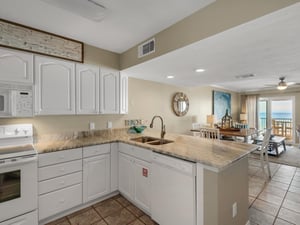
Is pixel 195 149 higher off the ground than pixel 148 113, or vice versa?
pixel 148 113

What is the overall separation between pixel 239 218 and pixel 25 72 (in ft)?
10.2

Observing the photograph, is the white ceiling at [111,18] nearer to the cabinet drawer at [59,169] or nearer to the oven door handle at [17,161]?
the oven door handle at [17,161]

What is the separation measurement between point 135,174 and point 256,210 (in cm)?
178

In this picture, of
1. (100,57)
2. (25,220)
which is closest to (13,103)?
(25,220)

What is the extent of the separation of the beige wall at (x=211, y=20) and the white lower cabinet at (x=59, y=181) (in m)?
1.90

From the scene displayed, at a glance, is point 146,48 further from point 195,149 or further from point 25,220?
point 25,220

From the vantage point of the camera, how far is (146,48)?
2.38 meters

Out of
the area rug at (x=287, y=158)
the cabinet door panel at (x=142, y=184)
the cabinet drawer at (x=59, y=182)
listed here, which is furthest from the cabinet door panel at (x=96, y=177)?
the area rug at (x=287, y=158)

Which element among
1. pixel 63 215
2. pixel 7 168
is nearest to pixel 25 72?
pixel 7 168

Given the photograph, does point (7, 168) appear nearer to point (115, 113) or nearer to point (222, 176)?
point (115, 113)

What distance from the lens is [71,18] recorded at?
1.93 metres

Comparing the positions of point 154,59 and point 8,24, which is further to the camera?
point 154,59

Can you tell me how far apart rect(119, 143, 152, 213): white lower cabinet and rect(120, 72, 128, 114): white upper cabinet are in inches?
34.1

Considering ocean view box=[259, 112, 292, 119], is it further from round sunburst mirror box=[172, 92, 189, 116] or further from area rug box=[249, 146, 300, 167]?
round sunburst mirror box=[172, 92, 189, 116]
